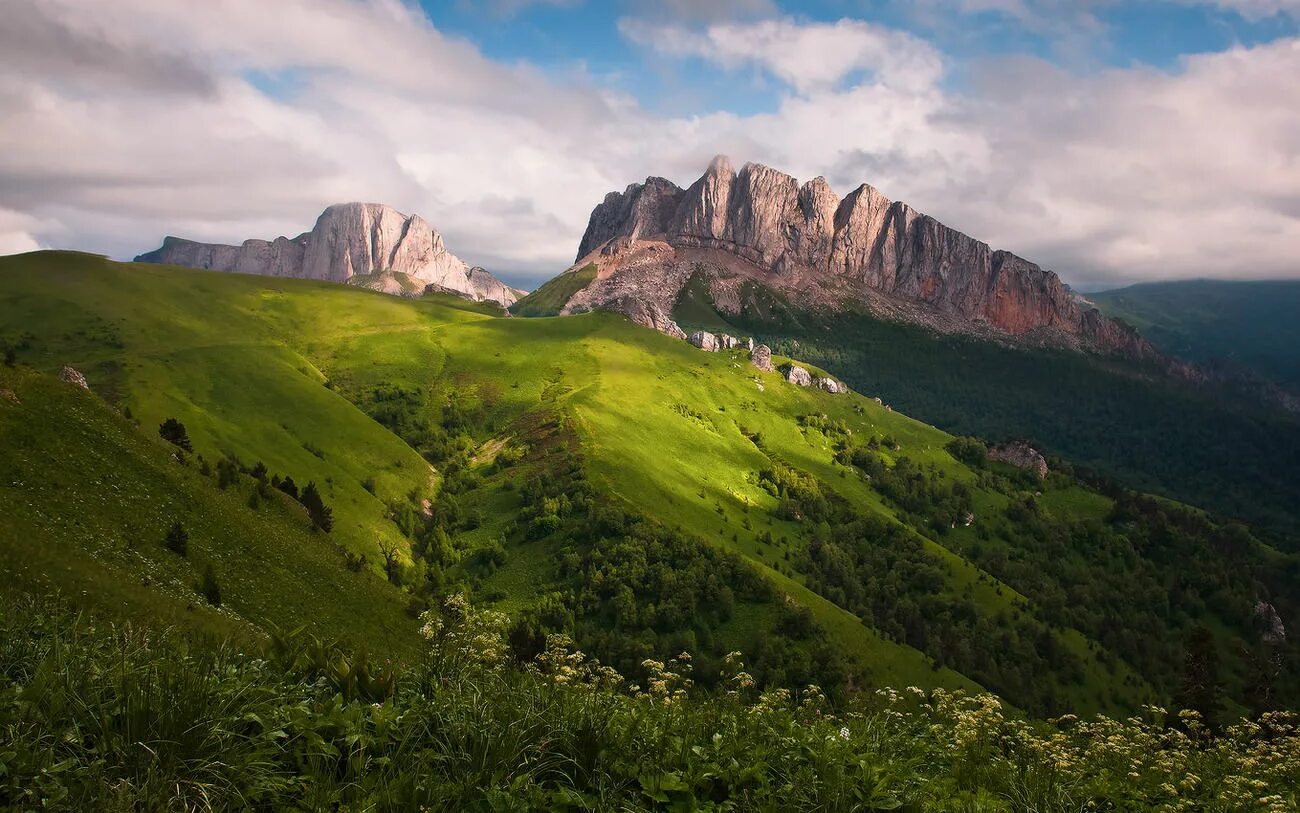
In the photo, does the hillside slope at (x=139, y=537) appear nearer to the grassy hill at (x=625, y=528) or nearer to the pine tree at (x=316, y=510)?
the grassy hill at (x=625, y=528)

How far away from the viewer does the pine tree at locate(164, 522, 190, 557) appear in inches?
1361

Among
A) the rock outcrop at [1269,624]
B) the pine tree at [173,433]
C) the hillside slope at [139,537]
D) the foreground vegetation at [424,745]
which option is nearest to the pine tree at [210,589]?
the hillside slope at [139,537]

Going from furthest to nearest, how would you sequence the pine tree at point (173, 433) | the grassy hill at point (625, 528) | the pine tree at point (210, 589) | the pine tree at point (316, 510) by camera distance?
the grassy hill at point (625, 528), the pine tree at point (316, 510), the pine tree at point (173, 433), the pine tree at point (210, 589)

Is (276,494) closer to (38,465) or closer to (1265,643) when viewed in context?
(38,465)

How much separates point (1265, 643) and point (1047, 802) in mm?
223000

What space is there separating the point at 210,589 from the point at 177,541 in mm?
5996

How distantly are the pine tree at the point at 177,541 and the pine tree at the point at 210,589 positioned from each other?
A: 3.44 metres

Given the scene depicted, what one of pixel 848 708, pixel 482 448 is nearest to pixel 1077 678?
pixel 482 448

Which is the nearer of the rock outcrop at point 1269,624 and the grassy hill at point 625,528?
the grassy hill at point 625,528

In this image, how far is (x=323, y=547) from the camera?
52.3m

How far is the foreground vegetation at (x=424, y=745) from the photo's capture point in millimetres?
6453

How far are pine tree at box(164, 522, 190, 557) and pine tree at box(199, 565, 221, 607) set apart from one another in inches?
135

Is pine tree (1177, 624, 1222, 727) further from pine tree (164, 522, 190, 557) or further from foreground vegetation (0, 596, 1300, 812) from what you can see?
pine tree (164, 522, 190, 557)

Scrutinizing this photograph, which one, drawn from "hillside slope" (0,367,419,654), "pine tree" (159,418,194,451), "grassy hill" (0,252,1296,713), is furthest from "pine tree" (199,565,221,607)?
"pine tree" (159,418,194,451)
